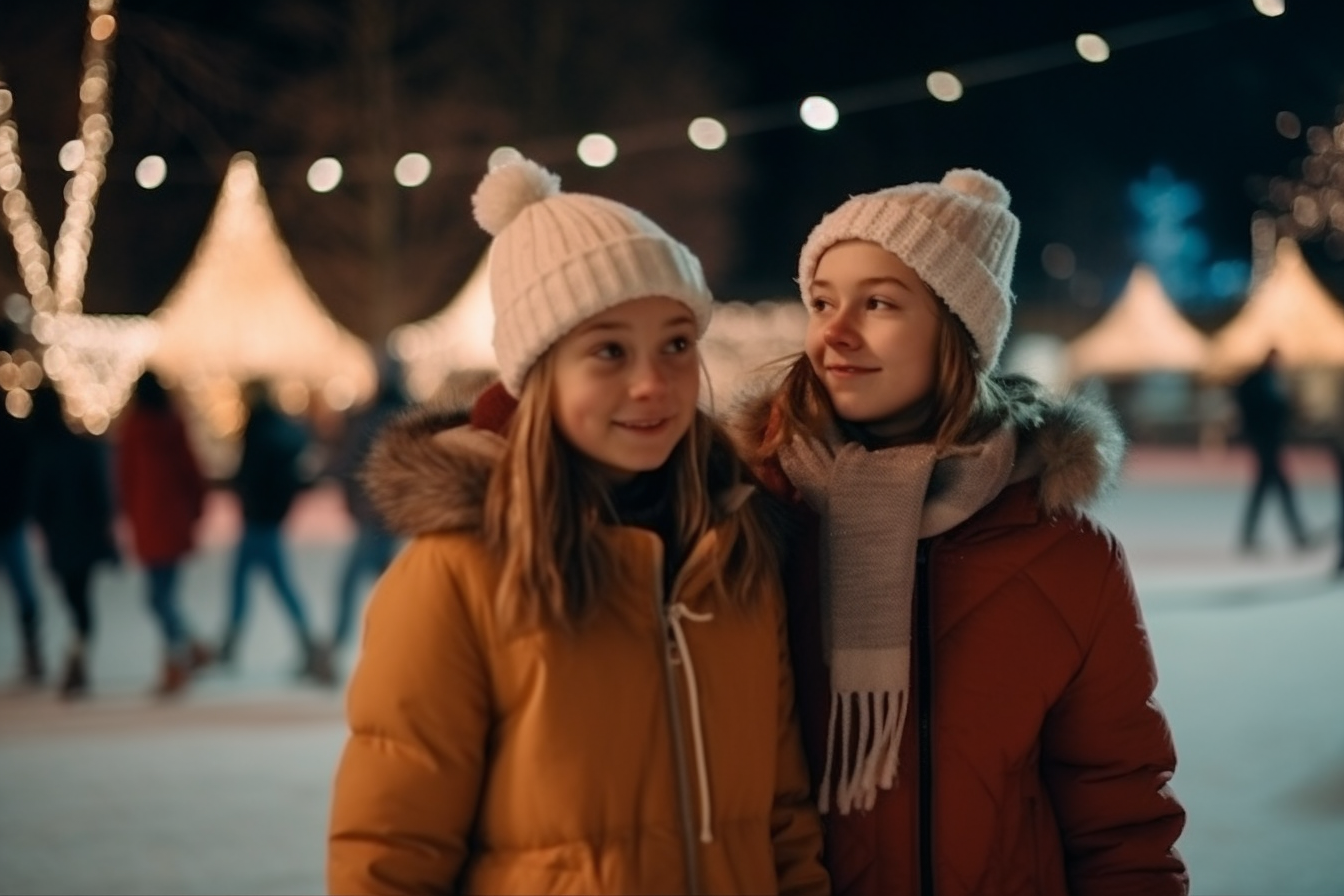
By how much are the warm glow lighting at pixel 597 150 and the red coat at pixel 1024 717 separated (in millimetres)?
10079

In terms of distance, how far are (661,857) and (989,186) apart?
1.28 m

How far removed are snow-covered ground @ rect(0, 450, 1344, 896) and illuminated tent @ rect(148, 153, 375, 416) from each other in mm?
5671

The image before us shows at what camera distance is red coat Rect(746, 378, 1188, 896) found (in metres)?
2.21

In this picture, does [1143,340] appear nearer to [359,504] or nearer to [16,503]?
[359,504]

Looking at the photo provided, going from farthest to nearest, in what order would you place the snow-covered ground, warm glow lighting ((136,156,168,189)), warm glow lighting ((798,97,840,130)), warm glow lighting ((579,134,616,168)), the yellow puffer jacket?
warm glow lighting ((579,134,616,168)) → warm glow lighting ((136,156,168,189)) → warm glow lighting ((798,97,840,130)) → the snow-covered ground → the yellow puffer jacket

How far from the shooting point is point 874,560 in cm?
223

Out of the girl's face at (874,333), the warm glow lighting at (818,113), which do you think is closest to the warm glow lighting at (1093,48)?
the warm glow lighting at (818,113)

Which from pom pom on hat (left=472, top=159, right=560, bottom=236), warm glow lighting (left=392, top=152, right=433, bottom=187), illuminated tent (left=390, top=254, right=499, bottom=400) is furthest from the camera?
illuminated tent (left=390, top=254, right=499, bottom=400)

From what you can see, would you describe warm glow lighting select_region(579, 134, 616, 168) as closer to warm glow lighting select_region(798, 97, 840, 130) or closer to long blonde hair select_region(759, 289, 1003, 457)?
warm glow lighting select_region(798, 97, 840, 130)

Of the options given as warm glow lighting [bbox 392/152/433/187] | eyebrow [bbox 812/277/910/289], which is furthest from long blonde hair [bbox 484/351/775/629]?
warm glow lighting [bbox 392/152/433/187]

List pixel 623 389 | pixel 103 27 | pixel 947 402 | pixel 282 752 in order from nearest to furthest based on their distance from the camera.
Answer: pixel 623 389 → pixel 947 402 → pixel 282 752 → pixel 103 27

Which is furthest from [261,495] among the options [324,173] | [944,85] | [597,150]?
[597,150]

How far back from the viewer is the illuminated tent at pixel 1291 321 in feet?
77.6

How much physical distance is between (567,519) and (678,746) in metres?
0.34
